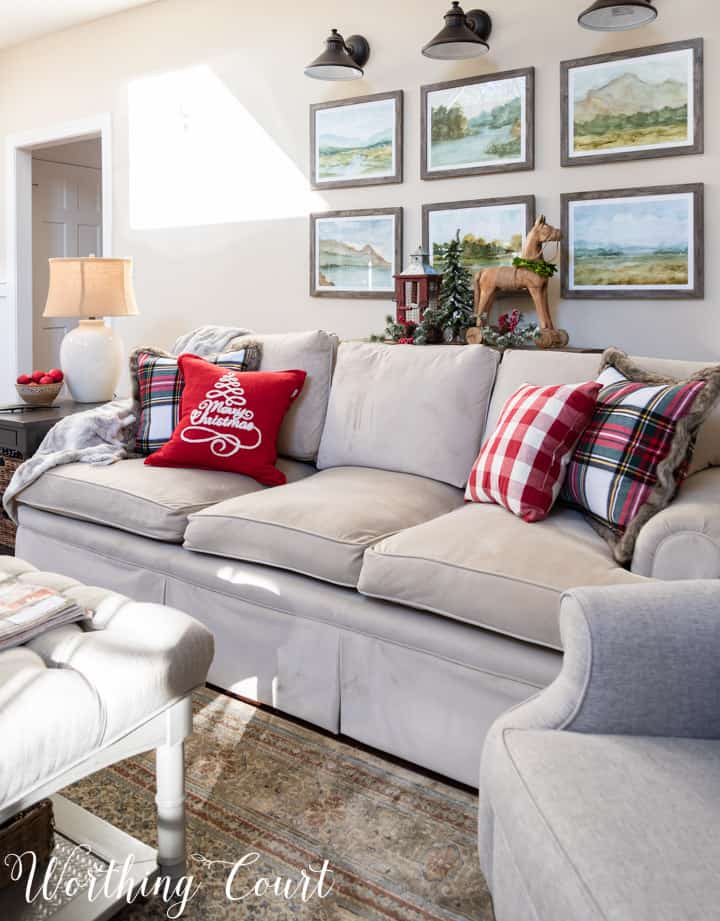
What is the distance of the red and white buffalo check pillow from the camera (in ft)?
6.72

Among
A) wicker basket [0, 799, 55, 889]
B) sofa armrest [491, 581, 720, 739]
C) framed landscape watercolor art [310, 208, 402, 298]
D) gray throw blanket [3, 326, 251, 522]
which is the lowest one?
wicker basket [0, 799, 55, 889]

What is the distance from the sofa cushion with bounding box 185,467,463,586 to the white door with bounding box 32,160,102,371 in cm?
451

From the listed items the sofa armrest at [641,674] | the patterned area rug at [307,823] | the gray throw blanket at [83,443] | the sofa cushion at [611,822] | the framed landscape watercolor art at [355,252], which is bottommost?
the patterned area rug at [307,823]

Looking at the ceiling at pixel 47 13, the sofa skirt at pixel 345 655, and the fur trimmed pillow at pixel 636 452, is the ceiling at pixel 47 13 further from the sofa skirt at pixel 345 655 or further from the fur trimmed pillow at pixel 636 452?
the fur trimmed pillow at pixel 636 452

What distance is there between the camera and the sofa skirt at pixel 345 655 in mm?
1788

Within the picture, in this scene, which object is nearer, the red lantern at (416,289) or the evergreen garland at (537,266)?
the evergreen garland at (537,266)

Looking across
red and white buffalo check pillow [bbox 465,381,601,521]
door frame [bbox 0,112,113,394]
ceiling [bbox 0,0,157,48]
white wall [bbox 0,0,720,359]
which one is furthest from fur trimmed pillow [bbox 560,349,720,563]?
door frame [bbox 0,112,113,394]

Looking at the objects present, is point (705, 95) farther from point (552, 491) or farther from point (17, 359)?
point (17, 359)

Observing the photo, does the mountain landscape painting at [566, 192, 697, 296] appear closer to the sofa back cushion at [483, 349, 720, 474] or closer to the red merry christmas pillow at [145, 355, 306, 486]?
the sofa back cushion at [483, 349, 720, 474]

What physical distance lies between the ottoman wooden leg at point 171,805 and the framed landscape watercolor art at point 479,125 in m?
2.85

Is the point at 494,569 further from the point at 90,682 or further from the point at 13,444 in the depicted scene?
the point at 13,444

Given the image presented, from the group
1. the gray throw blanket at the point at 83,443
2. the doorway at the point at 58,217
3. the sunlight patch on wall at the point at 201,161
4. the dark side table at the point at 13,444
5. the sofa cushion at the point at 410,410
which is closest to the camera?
the sofa cushion at the point at 410,410

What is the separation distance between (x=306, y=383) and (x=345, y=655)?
3.84 ft

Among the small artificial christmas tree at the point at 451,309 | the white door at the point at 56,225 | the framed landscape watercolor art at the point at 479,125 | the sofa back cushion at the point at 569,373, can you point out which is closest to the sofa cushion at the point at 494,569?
the sofa back cushion at the point at 569,373
